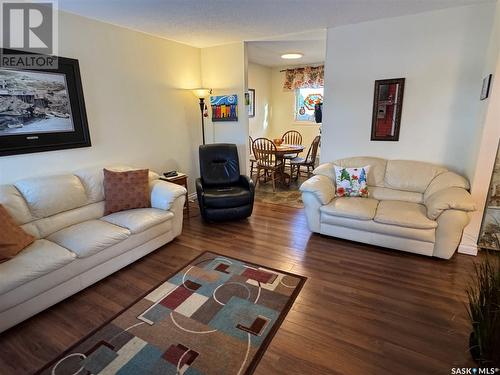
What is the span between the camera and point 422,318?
1.86 m

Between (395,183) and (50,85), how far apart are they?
3.75 meters

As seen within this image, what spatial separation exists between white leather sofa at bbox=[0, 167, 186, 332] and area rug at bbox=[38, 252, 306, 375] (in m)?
0.50

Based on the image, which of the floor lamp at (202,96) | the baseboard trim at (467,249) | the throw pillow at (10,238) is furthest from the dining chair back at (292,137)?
the throw pillow at (10,238)

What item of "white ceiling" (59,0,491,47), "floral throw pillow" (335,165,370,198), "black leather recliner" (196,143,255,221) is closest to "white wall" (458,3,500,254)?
"white ceiling" (59,0,491,47)

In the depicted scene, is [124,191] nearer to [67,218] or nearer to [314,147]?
[67,218]

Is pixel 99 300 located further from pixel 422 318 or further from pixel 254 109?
pixel 254 109

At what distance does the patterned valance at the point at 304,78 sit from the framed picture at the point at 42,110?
16.1ft

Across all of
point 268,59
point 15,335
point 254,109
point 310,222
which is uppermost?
point 268,59

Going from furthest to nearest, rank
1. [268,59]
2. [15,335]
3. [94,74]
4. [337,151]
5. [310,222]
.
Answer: [268,59] → [337,151] → [310,222] → [94,74] → [15,335]

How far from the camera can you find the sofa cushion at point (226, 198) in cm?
334

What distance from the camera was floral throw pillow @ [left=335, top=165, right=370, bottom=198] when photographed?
122 inches

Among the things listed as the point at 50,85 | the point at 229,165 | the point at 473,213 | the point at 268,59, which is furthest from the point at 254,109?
the point at 473,213
